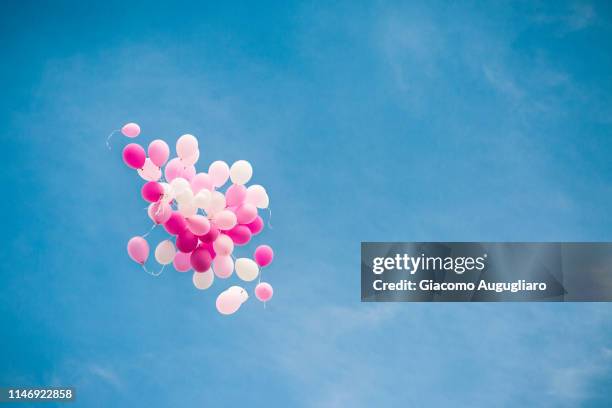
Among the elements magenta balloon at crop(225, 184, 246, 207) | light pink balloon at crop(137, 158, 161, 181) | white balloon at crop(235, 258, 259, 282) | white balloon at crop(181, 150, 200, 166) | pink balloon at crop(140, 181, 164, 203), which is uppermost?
white balloon at crop(181, 150, 200, 166)

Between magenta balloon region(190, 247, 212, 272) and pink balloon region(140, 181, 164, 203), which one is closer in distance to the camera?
pink balloon region(140, 181, 164, 203)

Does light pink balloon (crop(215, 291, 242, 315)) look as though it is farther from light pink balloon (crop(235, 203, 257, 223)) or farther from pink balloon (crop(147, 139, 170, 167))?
pink balloon (crop(147, 139, 170, 167))

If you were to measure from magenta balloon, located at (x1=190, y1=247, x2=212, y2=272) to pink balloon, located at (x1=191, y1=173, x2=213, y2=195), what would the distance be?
25 cm

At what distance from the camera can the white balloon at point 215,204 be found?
122 inches

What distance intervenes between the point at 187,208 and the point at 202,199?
0.24 ft

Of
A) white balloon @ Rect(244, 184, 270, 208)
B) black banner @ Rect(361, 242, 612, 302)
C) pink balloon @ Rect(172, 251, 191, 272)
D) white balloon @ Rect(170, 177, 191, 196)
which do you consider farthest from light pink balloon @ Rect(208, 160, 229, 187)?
black banner @ Rect(361, 242, 612, 302)

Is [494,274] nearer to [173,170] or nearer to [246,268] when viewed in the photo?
[246,268]

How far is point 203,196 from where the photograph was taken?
10.0 ft

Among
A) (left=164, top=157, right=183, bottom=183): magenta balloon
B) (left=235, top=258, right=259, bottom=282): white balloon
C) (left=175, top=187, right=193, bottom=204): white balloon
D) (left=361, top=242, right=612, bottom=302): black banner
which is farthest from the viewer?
(left=361, top=242, right=612, bottom=302): black banner

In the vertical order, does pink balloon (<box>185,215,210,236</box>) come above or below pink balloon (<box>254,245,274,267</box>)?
below

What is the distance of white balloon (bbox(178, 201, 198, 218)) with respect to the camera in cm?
301

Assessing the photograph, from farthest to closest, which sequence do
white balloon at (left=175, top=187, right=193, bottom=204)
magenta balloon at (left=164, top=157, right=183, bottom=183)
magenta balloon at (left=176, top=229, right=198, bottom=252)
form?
magenta balloon at (left=164, top=157, right=183, bottom=183)
magenta balloon at (left=176, top=229, right=198, bottom=252)
white balloon at (left=175, top=187, right=193, bottom=204)

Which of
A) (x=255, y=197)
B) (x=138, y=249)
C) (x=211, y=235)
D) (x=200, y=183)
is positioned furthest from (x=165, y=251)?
(x=255, y=197)

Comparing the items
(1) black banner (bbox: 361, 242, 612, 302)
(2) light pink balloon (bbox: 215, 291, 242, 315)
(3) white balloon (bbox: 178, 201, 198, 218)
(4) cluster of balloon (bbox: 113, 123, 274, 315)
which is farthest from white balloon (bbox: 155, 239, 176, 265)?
(1) black banner (bbox: 361, 242, 612, 302)
